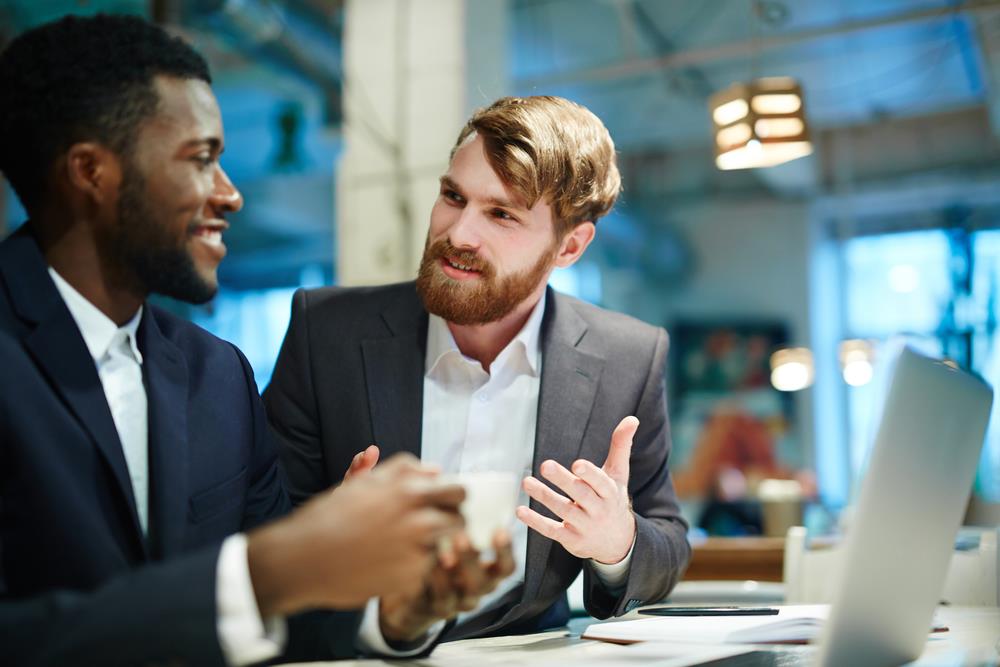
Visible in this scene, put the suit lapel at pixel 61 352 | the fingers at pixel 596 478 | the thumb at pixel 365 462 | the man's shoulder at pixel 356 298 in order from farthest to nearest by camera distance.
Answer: the man's shoulder at pixel 356 298 → the fingers at pixel 596 478 → the thumb at pixel 365 462 → the suit lapel at pixel 61 352

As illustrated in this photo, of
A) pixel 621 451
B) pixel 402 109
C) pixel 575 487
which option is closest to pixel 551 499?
pixel 575 487

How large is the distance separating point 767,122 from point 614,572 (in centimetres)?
307

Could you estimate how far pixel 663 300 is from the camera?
40.8ft

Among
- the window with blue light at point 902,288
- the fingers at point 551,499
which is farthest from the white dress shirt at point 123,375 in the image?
the window with blue light at point 902,288

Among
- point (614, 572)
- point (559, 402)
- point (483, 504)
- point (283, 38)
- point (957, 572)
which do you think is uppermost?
point (283, 38)

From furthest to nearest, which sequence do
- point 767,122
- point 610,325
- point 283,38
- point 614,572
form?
point 283,38 → point 767,122 → point 610,325 → point 614,572

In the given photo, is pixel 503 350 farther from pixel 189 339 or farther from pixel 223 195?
pixel 223 195

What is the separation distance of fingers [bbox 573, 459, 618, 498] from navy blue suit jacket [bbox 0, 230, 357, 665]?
411 millimetres

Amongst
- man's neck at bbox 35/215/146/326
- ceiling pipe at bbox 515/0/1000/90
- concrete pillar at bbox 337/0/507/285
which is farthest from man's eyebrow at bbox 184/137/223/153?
ceiling pipe at bbox 515/0/1000/90

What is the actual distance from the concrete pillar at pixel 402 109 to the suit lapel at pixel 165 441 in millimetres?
4371

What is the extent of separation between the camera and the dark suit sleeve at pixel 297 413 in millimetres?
2010

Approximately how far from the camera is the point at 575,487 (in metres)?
1.55

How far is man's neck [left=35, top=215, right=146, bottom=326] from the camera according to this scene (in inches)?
49.6

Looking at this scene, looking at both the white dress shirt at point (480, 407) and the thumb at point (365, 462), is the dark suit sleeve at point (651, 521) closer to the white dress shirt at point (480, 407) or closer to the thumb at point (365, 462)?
the white dress shirt at point (480, 407)
